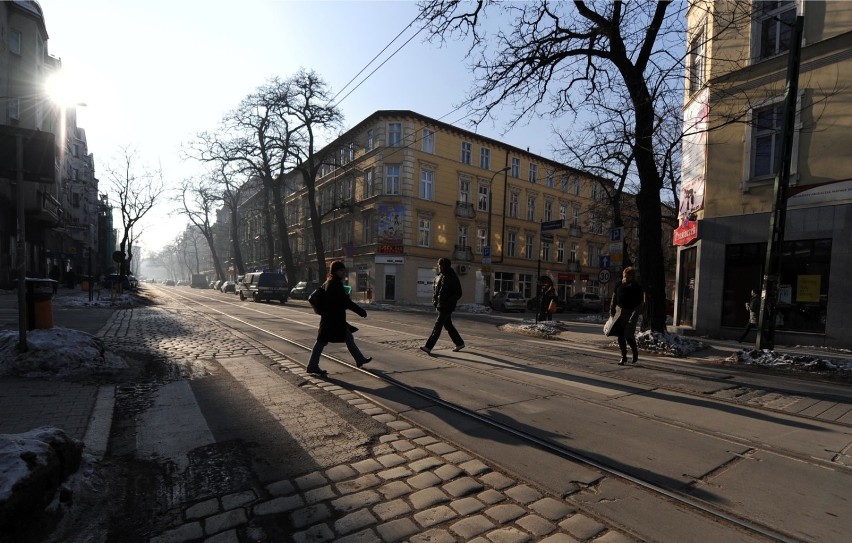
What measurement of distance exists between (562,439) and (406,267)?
3085 cm

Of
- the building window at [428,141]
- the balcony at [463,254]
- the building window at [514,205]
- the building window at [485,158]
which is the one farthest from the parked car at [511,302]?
the building window at [485,158]

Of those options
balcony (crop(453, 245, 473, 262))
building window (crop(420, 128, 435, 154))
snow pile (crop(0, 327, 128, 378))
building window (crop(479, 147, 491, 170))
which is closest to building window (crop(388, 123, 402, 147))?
building window (crop(420, 128, 435, 154))

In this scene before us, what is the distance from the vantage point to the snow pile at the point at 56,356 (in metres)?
5.86

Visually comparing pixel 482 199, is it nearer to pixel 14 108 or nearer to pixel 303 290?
pixel 303 290

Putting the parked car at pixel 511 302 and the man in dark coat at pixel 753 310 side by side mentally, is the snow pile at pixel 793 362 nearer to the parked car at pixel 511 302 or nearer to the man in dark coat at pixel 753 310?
the man in dark coat at pixel 753 310

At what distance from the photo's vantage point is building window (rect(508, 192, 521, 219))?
4197 centimetres

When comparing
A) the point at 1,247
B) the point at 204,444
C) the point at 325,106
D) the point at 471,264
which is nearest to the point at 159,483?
the point at 204,444

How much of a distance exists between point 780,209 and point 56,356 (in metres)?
13.0

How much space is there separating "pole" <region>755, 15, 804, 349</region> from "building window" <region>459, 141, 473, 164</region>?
3033cm

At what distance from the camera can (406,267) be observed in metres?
34.7

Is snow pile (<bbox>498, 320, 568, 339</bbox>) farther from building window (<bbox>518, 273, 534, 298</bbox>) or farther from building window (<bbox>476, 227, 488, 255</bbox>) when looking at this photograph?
building window (<bbox>518, 273, 534, 298</bbox>)

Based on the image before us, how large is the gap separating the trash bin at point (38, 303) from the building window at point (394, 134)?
99.5 feet

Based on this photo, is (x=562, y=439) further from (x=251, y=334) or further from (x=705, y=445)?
(x=251, y=334)

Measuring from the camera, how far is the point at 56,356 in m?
6.11
